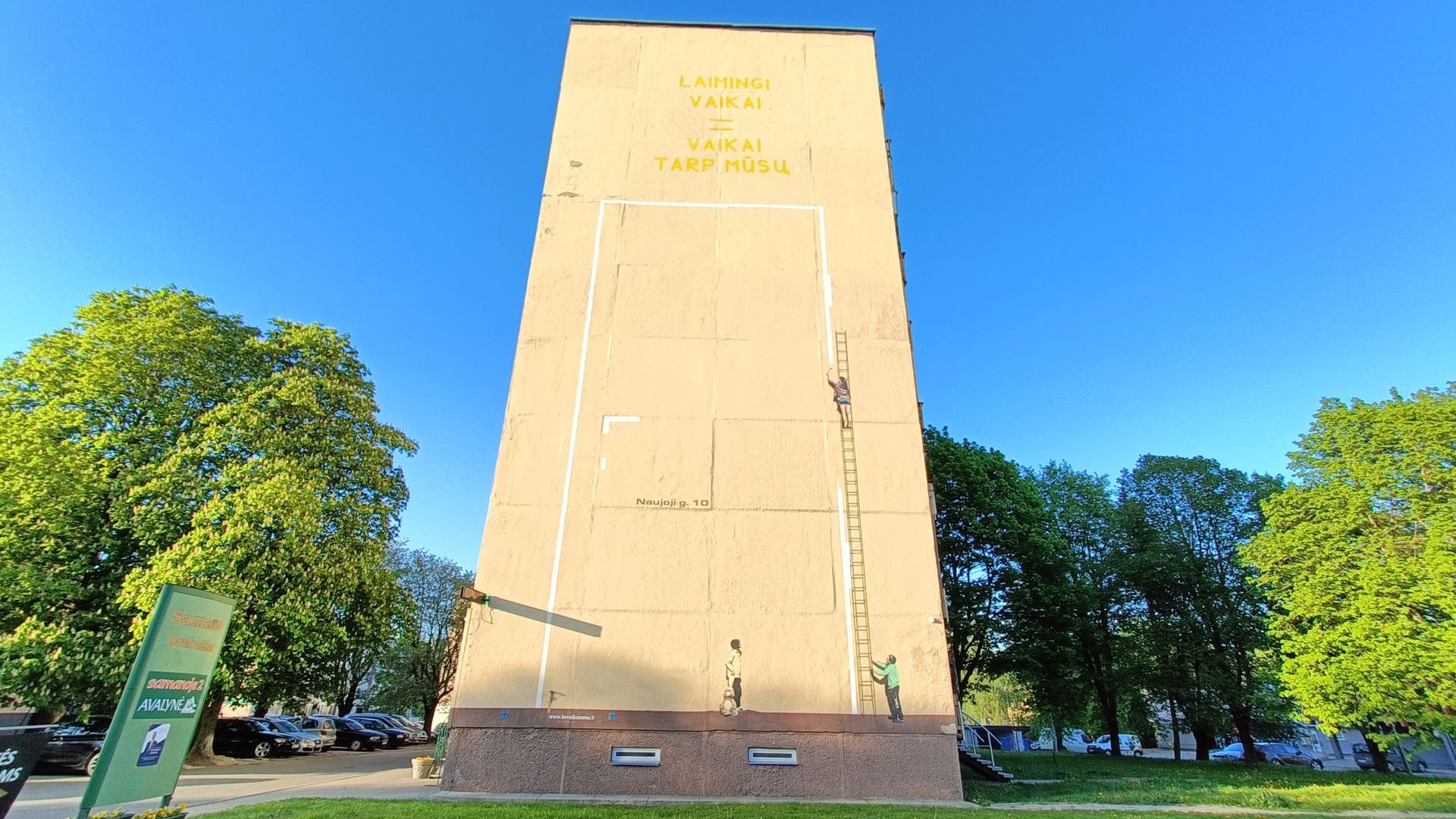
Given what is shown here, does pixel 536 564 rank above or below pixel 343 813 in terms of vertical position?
above

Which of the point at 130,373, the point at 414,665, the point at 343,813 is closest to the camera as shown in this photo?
the point at 343,813

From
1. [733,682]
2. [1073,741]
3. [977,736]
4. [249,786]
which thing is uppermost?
[733,682]

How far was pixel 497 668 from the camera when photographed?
38.9 ft

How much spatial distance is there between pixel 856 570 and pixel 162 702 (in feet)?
33.4

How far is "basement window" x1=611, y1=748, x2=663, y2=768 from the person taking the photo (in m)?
11.3

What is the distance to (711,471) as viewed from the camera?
44.2ft

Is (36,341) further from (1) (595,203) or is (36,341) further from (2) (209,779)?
(1) (595,203)

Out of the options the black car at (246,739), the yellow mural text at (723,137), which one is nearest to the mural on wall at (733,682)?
the yellow mural text at (723,137)

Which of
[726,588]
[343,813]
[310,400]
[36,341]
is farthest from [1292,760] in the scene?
[36,341]

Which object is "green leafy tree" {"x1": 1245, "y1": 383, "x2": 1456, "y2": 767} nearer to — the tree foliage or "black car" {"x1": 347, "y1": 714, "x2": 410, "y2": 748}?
the tree foliage

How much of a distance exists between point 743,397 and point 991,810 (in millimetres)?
8517

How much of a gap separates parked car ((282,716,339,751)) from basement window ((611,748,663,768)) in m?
20.0

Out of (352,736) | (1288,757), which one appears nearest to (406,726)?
(352,736)

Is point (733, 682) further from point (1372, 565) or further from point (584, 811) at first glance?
point (1372, 565)
